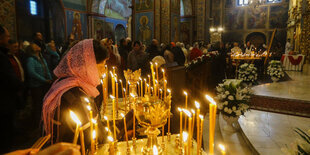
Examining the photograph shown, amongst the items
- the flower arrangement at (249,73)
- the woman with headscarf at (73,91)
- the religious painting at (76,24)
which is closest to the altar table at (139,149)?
the woman with headscarf at (73,91)

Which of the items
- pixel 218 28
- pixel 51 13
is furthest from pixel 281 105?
pixel 218 28

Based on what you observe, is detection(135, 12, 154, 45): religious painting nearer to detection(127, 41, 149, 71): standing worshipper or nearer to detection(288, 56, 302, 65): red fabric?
detection(127, 41, 149, 71): standing worshipper

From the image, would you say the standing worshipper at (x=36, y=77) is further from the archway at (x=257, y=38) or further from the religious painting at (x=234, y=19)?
the archway at (x=257, y=38)

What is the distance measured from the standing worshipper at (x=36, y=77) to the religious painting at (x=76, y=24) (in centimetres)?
882

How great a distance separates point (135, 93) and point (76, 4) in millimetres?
11633

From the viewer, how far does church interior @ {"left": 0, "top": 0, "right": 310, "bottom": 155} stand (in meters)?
1.32

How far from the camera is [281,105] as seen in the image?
4.80m

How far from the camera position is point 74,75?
5.69 feet

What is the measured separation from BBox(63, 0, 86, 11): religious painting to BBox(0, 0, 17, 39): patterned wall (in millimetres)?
4307

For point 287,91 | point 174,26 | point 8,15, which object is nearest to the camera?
point 287,91

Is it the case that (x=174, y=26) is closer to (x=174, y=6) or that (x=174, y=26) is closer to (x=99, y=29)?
(x=174, y=6)

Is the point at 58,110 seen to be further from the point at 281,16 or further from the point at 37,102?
the point at 281,16

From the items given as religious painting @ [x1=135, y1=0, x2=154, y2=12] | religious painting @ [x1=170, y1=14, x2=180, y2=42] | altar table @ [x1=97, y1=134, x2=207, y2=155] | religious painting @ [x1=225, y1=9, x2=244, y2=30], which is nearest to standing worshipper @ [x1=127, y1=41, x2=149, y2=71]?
altar table @ [x1=97, y1=134, x2=207, y2=155]

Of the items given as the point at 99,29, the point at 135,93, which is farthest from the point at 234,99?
the point at 99,29
